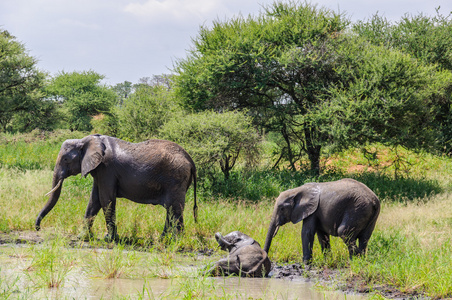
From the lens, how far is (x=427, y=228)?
10852 millimetres

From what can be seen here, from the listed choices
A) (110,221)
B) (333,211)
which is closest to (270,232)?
(333,211)

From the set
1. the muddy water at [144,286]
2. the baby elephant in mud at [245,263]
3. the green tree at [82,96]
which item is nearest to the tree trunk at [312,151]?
the baby elephant in mud at [245,263]

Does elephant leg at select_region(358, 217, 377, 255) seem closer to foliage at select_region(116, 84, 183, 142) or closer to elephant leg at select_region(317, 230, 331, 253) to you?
elephant leg at select_region(317, 230, 331, 253)

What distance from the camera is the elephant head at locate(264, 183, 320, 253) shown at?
7.64 meters

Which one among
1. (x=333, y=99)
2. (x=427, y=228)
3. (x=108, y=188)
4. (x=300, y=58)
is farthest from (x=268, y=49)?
(x=108, y=188)

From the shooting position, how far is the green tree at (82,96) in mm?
46312

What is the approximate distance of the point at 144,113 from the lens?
22.1 meters

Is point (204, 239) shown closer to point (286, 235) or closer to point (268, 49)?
point (286, 235)

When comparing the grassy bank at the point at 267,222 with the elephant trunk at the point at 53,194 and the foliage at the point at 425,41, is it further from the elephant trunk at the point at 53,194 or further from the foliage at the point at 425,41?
the foliage at the point at 425,41

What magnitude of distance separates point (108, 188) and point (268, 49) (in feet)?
36.4

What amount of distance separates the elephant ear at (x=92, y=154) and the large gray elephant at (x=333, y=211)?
3497mm

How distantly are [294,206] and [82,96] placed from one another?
1675 inches

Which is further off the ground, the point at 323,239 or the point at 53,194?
the point at 53,194

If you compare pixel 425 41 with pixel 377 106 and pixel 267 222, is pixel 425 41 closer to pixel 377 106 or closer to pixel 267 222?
pixel 377 106
